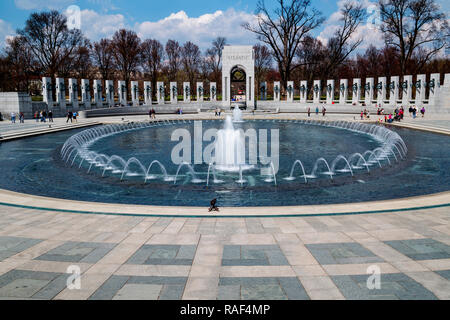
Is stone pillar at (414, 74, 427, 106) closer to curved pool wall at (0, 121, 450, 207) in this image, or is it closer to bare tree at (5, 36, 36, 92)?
curved pool wall at (0, 121, 450, 207)

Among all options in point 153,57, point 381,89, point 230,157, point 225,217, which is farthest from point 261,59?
point 225,217

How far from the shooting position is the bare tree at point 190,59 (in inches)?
3418

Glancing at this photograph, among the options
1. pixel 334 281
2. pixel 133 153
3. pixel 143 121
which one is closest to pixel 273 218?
pixel 334 281

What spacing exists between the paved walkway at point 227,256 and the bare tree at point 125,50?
66451 mm

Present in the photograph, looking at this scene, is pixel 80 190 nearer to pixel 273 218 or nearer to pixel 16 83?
pixel 273 218

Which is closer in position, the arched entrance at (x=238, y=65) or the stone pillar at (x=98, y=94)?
the stone pillar at (x=98, y=94)

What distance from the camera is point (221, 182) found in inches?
549

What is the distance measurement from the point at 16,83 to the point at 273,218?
227ft

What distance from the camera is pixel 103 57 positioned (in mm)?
71438

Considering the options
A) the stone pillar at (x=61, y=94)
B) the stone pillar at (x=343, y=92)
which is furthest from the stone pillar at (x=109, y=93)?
the stone pillar at (x=343, y=92)

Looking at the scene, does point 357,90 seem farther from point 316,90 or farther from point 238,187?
point 238,187

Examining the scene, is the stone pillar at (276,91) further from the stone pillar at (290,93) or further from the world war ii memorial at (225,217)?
the world war ii memorial at (225,217)

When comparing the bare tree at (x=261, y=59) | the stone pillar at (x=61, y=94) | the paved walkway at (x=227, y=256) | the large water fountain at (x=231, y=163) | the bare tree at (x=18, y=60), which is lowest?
the paved walkway at (x=227, y=256)

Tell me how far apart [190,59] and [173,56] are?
16.3 feet
